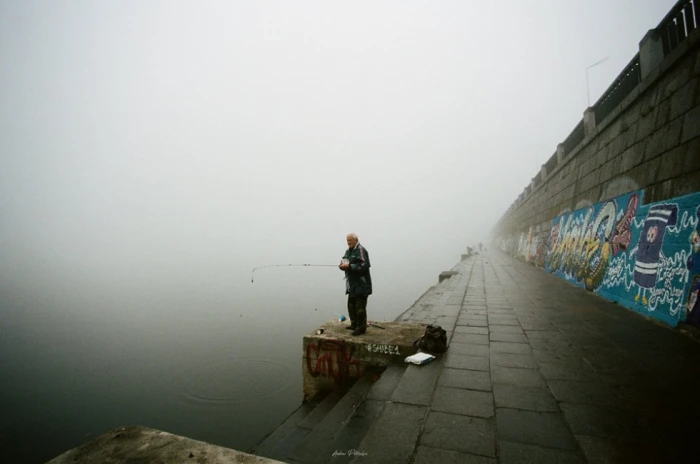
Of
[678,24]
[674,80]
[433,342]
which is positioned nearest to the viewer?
[433,342]

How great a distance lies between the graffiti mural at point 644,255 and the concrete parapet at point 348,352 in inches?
154

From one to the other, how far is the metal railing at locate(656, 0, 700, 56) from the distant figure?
657cm

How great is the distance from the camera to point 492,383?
11.1 ft

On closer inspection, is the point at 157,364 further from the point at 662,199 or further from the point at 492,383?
the point at 662,199

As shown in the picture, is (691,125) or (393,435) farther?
(691,125)

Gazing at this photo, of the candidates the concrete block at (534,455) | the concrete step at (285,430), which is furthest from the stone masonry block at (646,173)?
the concrete step at (285,430)

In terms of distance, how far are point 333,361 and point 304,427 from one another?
1.00 m

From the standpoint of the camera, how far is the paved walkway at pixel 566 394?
227cm

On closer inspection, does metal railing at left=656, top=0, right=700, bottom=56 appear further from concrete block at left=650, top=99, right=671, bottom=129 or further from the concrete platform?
the concrete platform

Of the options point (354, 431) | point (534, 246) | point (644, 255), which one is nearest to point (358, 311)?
point (354, 431)

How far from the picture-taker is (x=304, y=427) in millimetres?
4691

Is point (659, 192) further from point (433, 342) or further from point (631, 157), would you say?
point (433, 342)

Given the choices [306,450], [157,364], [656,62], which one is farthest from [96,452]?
[157,364]

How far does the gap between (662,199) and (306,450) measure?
23.0 feet
